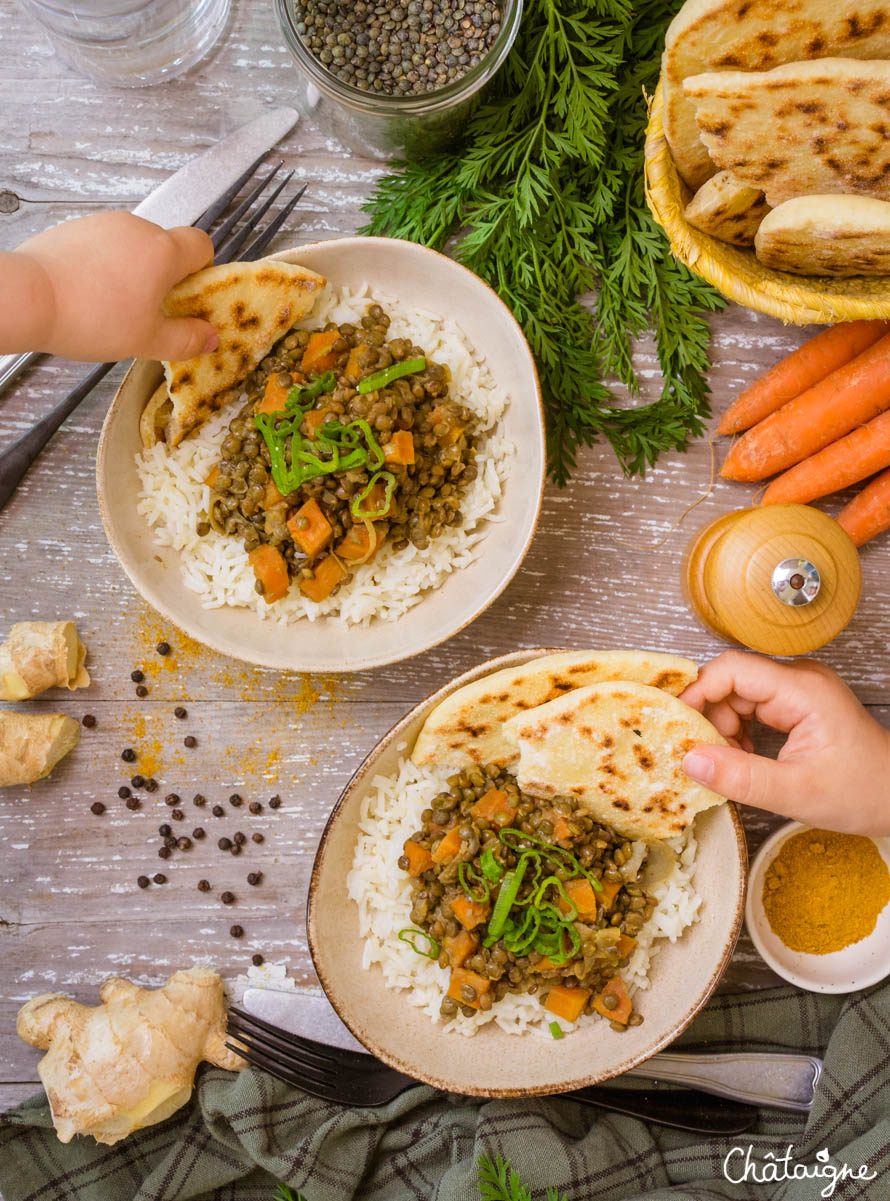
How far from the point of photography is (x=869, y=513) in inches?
123

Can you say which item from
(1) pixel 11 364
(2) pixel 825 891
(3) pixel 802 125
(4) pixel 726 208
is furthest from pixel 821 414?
(1) pixel 11 364

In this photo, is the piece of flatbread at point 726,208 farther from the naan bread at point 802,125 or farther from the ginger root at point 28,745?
the ginger root at point 28,745

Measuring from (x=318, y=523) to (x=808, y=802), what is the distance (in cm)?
167

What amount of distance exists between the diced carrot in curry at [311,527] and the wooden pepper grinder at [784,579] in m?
1.24

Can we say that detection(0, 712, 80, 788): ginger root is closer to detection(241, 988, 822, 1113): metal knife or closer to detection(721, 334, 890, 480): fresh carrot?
detection(241, 988, 822, 1113): metal knife

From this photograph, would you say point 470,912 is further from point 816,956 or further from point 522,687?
point 816,956

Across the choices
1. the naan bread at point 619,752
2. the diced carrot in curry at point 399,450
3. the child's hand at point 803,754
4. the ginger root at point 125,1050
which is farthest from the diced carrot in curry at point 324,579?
the ginger root at point 125,1050

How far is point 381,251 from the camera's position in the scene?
114 inches

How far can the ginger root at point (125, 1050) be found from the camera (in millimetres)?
2953

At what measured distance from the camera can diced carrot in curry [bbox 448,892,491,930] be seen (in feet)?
8.84

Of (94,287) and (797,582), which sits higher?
(94,287)

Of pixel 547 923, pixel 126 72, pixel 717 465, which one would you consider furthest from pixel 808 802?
pixel 126 72

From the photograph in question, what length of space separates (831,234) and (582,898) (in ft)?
6.41

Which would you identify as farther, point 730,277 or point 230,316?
point 230,316
